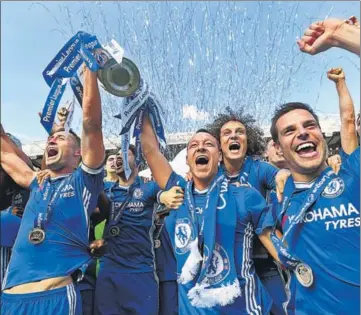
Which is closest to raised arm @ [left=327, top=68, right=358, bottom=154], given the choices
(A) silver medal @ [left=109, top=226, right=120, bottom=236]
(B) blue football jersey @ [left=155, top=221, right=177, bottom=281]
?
(A) silver medal @ [left=109, top=226, right=120, bottom=236]

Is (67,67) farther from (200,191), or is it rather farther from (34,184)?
(200,191)

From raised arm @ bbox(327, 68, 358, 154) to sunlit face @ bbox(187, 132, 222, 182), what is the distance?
1110 mm

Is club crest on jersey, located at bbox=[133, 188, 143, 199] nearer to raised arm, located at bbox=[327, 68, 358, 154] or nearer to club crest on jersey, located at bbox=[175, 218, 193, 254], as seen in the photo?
club crest on jersey, located at bbox=[175, 218, 193, 254]

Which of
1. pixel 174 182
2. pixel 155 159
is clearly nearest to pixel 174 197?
pixel 174 182

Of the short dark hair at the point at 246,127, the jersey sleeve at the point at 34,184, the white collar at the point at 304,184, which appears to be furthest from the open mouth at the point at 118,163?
the white collar at the point at 304,184

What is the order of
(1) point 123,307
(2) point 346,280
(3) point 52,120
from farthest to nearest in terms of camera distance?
(1) point 123,307, (3) point 52,120, (2) point 346,280

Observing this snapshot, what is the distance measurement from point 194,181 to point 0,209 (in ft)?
4.86

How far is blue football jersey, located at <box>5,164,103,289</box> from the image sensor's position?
3043 millimetres

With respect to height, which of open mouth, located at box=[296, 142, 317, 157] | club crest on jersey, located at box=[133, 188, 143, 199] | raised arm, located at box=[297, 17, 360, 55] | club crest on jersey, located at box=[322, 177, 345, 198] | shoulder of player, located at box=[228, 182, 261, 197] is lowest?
club crest on jersey, located at box=[322, 177, 345, 198]

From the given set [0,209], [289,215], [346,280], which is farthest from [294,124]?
[0,209]

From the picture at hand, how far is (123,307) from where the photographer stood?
441cm

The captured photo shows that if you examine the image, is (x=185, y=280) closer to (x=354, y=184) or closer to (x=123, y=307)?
(x=354, y=184)

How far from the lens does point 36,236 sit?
10.1ft

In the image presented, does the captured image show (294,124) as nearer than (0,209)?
Yes
